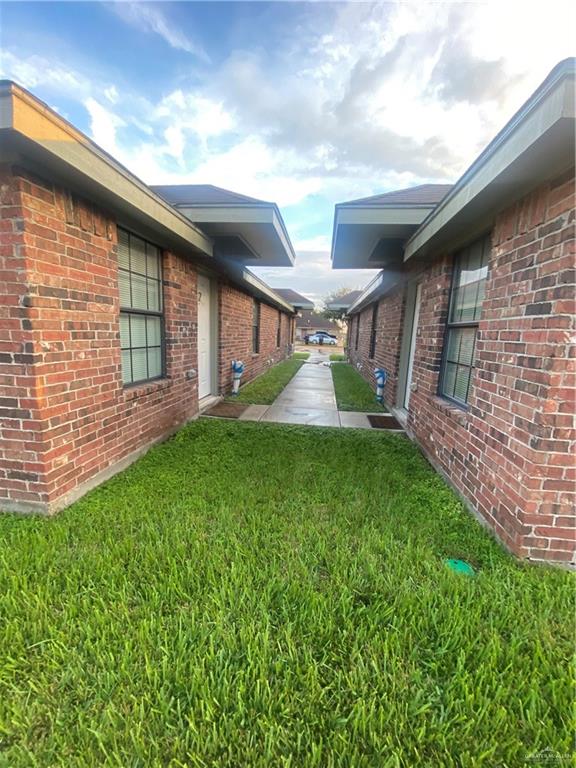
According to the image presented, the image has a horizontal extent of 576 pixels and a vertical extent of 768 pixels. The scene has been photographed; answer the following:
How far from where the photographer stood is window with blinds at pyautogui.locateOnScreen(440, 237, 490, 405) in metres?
3.16

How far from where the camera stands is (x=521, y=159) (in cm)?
192

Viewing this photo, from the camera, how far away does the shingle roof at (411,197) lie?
4.07 meters

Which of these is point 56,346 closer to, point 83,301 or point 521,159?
point 83,301

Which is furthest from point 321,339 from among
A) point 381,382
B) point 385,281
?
point 381,382

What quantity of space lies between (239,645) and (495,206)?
341 cm

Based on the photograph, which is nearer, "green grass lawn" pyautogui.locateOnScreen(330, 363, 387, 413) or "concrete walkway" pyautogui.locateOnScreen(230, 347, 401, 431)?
"concrete walkway" pyautogui.locateOnScreen(230, 347, 401, 431)

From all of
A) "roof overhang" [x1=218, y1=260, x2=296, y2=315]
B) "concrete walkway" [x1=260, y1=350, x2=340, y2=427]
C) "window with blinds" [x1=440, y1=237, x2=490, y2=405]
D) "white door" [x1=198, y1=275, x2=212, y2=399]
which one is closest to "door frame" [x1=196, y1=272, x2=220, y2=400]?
"white door" [x1=198, y1=275, x2=212, y2=399]

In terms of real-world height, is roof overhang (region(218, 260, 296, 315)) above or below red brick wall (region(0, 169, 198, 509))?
above

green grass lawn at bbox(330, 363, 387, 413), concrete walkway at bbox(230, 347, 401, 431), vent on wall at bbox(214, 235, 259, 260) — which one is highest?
vent on wall at bbox(214, 235, 259, 260)

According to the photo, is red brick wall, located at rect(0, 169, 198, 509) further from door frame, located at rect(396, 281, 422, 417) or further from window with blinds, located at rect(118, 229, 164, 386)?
door frame, located at rect(396, 281, 422, 417)

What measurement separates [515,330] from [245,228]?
3.75 m

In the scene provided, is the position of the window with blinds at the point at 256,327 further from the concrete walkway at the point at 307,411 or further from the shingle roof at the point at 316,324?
the shingle roof at the point at 316,324

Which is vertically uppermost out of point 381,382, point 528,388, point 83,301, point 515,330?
point 83,301

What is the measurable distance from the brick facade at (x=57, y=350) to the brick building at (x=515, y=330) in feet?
10.2
